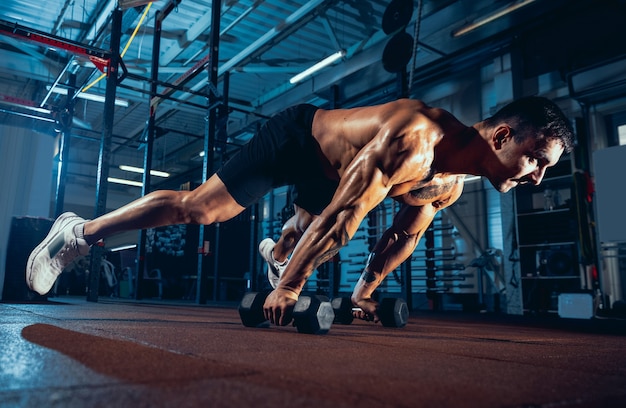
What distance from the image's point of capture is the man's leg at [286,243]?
281cm

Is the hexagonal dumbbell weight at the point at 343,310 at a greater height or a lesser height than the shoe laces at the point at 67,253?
lesser

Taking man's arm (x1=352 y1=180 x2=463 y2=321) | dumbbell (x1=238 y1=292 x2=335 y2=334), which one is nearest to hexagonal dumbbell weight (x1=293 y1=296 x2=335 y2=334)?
dumbbell (x1=238 y1=292 x2=335 y2=334)

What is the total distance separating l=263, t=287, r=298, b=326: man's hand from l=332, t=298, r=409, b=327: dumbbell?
0.76 meters

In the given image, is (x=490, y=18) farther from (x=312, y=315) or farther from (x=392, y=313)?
(x=312, y=315)

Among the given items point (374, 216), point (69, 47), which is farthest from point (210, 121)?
point (374, 216)

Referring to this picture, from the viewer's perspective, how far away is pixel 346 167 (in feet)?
6.48

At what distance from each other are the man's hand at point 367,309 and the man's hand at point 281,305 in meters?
0.83

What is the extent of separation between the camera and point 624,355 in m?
1.53

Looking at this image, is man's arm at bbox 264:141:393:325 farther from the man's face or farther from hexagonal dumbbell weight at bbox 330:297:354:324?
hexagonal dumbbell weight at bbox 330:297:354:324

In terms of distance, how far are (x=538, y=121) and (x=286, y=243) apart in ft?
5.47

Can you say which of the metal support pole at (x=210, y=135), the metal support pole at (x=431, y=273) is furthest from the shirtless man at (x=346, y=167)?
the metal support pole at (x=431, y=273)

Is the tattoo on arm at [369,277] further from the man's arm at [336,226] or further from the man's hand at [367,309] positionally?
the man's arm at [336,226]

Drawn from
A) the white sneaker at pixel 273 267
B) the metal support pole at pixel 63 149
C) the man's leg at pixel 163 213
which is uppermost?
the metal support pole at pixel 63 149

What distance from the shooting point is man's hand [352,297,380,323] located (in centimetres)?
244
